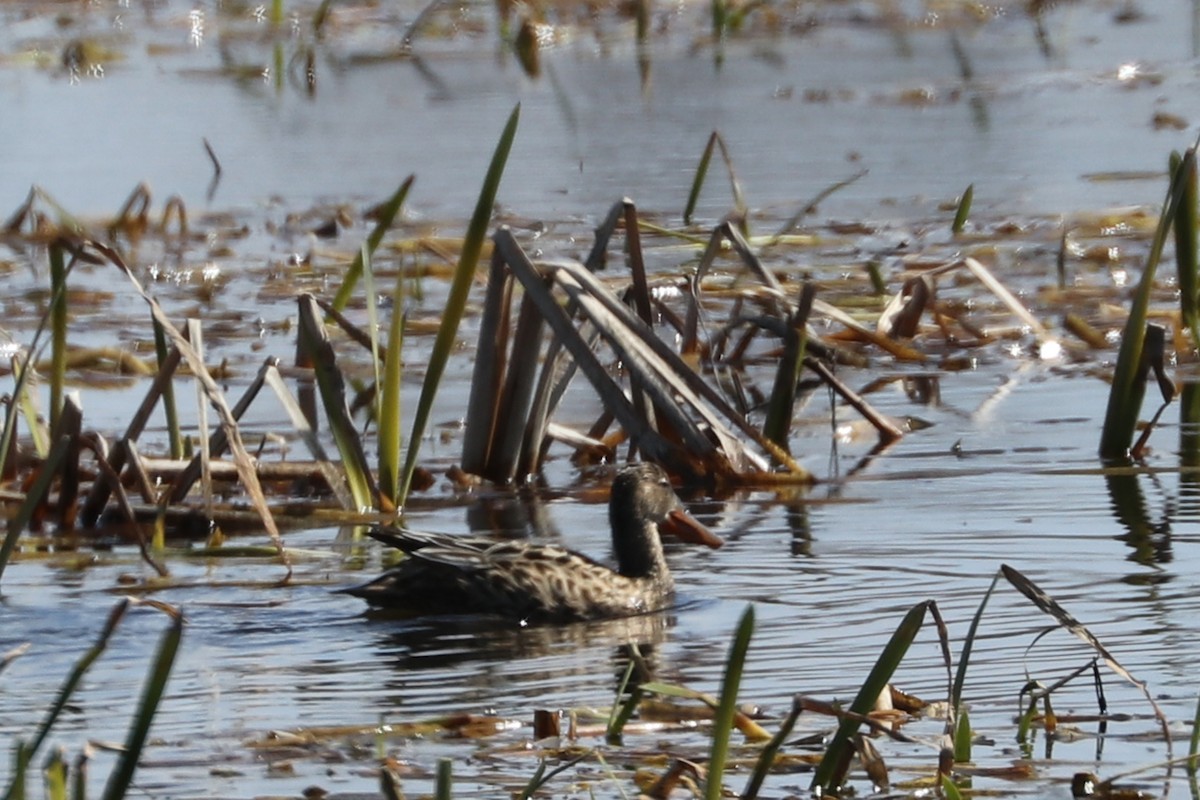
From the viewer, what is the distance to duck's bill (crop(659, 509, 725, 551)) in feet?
25.1

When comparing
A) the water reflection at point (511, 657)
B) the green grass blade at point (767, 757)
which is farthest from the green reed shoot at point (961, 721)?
the water reflection at point (511, 657)

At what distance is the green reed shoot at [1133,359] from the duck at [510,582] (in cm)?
172

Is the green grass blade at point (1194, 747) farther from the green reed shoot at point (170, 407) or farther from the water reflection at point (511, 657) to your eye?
the green reed shoot at point (170, 407)

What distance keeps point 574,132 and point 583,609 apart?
34.5 feet

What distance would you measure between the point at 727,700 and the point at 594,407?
6.23 meters

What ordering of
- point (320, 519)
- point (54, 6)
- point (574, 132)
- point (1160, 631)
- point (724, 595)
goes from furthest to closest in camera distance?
point (54, 6) < point (574, 132) < point (320, 519) < point (724, 595) < point (1160, 631)

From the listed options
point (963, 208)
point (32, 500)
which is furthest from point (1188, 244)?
point (32, 500)

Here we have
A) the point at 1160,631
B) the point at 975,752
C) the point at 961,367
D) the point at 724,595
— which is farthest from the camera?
the point at 961,367

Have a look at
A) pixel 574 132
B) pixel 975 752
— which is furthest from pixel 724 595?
pixel 574 132

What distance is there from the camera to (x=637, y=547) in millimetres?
7496

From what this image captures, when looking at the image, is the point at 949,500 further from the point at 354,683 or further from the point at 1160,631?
the point at 354,683

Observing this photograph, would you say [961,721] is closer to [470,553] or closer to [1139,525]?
[470,553]

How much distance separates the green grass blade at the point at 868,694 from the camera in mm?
4301

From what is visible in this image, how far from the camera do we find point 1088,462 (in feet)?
27.7
